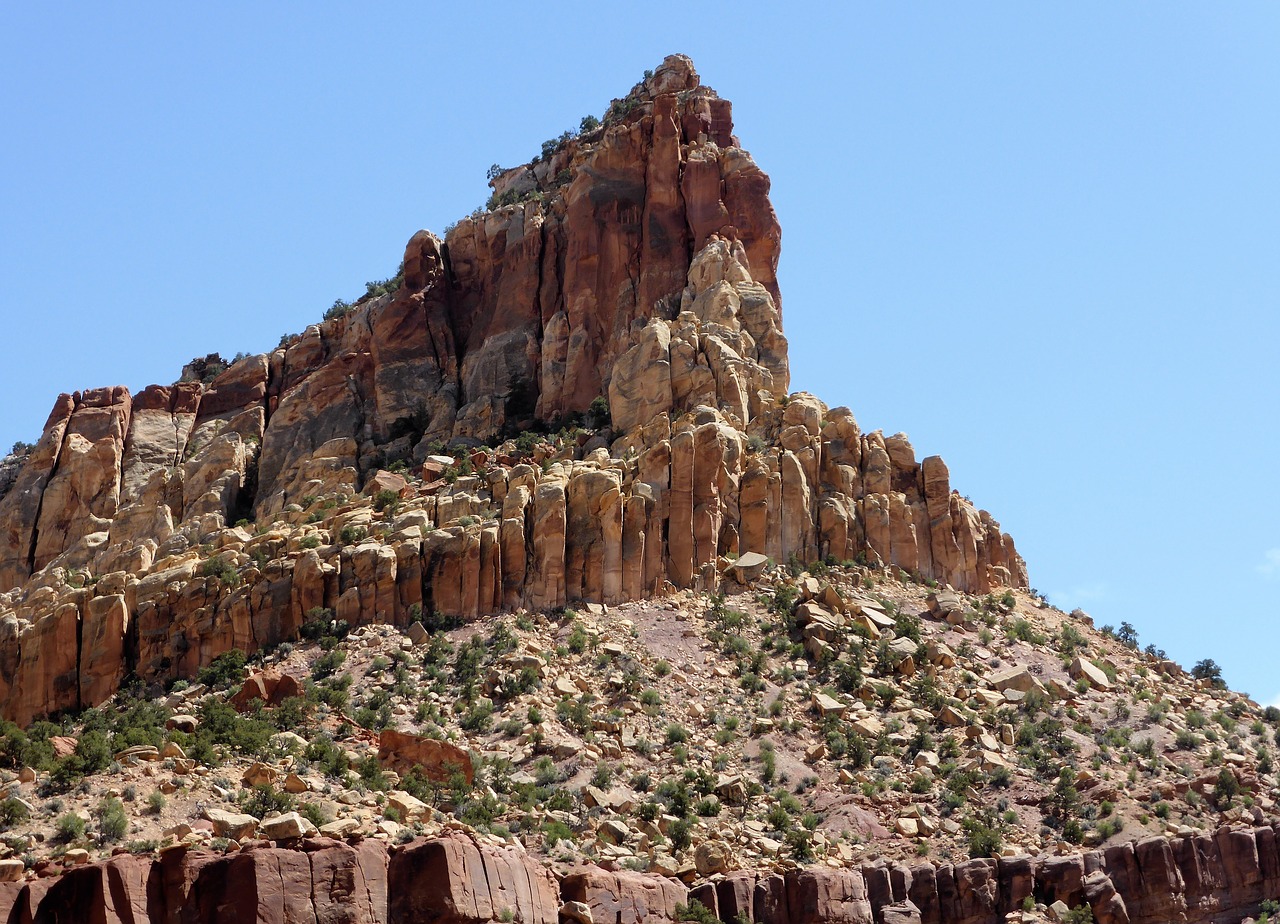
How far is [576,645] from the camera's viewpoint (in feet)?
257

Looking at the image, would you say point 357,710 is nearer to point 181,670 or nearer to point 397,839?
point 181,670

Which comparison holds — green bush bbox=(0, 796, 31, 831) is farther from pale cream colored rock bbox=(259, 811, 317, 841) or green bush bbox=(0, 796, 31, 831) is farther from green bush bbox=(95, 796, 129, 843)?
pale cream colored rock bbox=(259, 811, 317, 841)

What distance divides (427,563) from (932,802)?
21920 millimetres

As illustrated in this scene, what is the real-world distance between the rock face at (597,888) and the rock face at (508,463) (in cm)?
2036

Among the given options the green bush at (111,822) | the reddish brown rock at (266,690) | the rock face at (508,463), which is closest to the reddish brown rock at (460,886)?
the green bush at (111,822)

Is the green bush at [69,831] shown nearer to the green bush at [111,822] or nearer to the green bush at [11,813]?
the green bush at [111,822]

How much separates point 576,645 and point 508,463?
1499 centimetres

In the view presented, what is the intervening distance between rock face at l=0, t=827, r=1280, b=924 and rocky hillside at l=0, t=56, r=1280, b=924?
0.11m

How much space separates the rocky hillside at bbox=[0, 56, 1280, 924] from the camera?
61.5 metres

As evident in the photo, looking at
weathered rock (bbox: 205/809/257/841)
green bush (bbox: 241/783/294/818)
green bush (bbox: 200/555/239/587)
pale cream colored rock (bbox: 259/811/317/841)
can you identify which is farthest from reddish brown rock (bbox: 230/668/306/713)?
pale cream colored rock (bbox: 259/811/317/841)

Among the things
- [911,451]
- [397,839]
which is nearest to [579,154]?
[911,451]

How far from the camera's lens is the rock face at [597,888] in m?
53.5

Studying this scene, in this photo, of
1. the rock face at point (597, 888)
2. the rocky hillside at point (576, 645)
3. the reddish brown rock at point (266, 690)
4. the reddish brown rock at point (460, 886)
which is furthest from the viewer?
the reddish brown rock at point (266, 690)

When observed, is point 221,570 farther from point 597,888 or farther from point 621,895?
point 621,895
